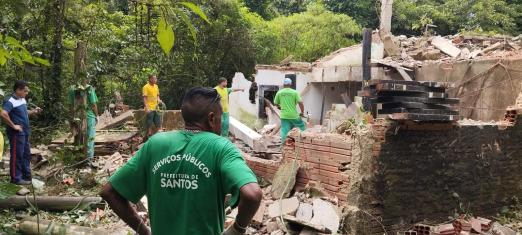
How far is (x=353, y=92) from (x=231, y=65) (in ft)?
16.2

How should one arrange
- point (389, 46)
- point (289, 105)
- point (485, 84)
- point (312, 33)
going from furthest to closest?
point (312, 33)
point (389, 46)
point (485, 84)
point (289, 105)

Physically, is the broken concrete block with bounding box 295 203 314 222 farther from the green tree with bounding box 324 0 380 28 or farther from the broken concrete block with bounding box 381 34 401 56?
the green tree with bounding box 324 0 380 28

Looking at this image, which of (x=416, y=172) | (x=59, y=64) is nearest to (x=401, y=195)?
(x=416, y=172)

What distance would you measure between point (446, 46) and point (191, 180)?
12619 mm

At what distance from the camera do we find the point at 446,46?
1350 cm

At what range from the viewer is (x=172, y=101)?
59.6 feet

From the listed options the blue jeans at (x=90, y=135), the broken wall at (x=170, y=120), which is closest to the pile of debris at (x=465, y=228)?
the blue jeans at (x=90, y=135)

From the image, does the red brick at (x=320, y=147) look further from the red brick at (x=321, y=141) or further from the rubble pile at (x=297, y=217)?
the rubble pile at (x=297, y=217)

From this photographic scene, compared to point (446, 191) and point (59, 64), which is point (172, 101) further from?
point (446, 191)

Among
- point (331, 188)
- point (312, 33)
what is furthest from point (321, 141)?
point (312, 33)

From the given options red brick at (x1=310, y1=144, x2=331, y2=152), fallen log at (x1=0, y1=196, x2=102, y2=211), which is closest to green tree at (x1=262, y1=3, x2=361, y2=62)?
red brick at (x1=310, y1=144, x2=331, y2=152)

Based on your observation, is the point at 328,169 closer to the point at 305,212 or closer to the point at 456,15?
the point at 305,212

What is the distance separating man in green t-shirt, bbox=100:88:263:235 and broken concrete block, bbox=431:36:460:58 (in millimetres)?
11587

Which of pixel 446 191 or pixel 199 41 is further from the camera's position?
pixel 199 41
